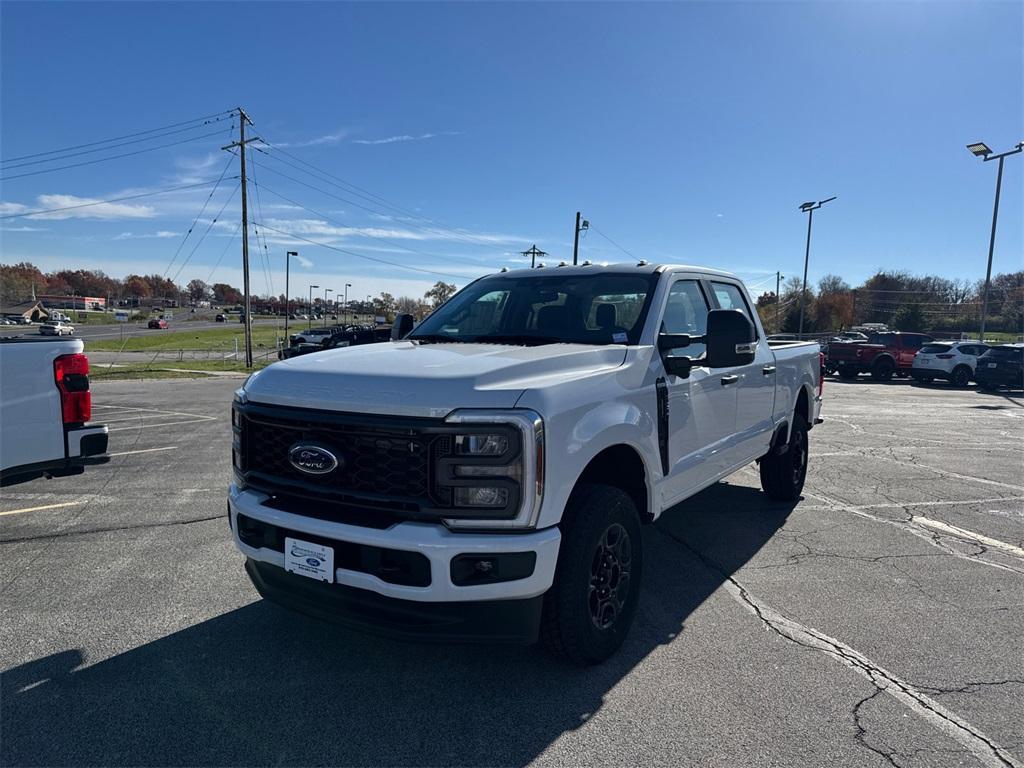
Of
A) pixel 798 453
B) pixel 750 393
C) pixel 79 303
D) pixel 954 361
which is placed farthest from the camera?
pixel 79 303

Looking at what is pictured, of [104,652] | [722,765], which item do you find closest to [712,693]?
[722,765]

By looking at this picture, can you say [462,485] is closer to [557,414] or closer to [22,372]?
[557,414]

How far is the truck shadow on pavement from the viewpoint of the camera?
2.54 metres

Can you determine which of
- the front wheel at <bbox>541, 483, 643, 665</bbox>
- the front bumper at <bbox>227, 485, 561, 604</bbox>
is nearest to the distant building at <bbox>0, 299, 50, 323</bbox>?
the front bumper at <bbox>227, 485, 561, 604</bbox>

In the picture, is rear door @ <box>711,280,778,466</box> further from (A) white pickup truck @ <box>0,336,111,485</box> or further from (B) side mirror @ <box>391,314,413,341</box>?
(A) white pickup truck @ <box>0,336,111,485</box>

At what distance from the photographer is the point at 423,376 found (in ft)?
9.16

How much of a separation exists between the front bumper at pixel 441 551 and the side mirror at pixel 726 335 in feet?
5.04

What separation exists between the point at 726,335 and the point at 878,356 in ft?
83.2

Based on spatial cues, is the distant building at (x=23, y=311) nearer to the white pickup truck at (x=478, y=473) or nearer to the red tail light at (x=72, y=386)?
the red tail light at (x=72, y=386)

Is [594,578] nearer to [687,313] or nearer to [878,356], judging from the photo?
[687,313]

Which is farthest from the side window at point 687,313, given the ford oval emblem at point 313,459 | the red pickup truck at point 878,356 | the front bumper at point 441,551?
the red pickup truck at point 878,356

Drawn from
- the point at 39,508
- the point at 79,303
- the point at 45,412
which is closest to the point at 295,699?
the point at 45,412

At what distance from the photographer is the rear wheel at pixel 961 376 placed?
76.5ft

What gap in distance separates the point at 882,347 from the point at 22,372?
1078 inches
